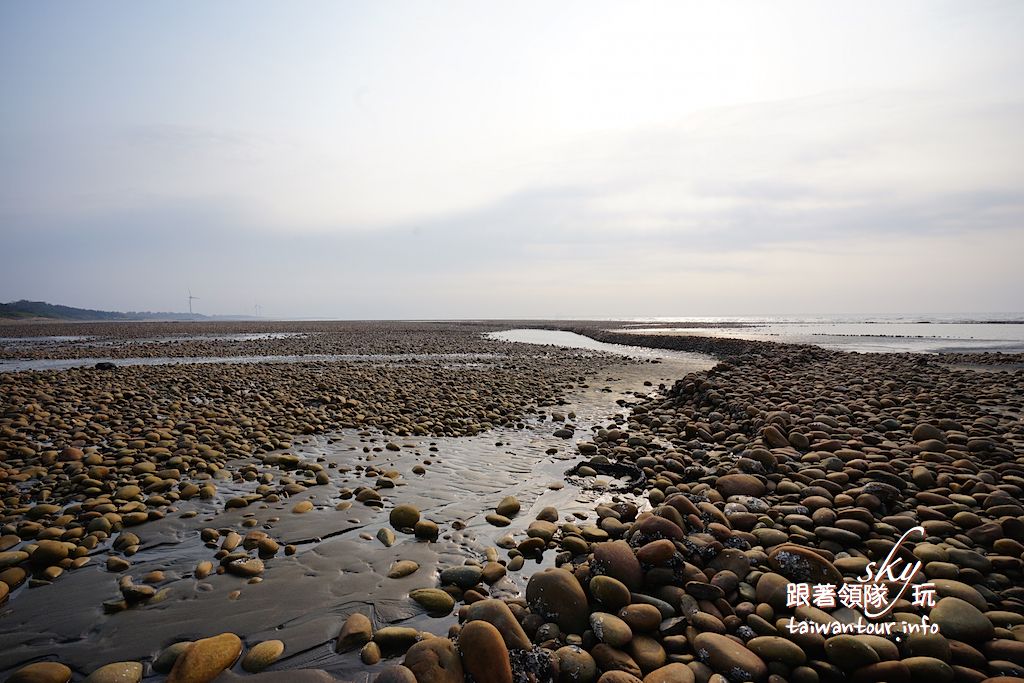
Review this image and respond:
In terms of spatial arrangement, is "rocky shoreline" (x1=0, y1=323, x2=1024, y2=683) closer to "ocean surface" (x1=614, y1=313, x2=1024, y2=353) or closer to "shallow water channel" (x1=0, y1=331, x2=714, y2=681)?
"shallow water channel" (x1=0, y1=331, x2=714, y2=681)

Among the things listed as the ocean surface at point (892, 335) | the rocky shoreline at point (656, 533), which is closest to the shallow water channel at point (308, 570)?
the rocky shoreline at point (656, 533)

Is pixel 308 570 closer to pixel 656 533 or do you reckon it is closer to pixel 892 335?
pixel 656 533

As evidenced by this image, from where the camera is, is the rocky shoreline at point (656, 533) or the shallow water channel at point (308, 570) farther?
the shallow water channel at point (308, 570)

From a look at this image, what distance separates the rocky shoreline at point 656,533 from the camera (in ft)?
9.93

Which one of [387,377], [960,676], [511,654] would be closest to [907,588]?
[960,676]

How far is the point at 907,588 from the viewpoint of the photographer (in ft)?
11.6

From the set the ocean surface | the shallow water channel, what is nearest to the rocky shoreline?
the shallow water channel

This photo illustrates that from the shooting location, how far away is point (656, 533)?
13.9 ft

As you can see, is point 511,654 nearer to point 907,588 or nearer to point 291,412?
point 907,588

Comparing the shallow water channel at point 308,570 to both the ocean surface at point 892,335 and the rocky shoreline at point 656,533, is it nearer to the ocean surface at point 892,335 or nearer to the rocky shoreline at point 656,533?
the rocky shoreline at point 656,533

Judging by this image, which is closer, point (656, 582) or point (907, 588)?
point (907, 588)

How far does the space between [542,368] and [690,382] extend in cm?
912

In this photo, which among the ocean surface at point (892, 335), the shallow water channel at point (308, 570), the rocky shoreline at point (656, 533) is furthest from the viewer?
the ocean surface at point (892, 335)

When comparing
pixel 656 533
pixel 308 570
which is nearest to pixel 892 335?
pixel 656 533
